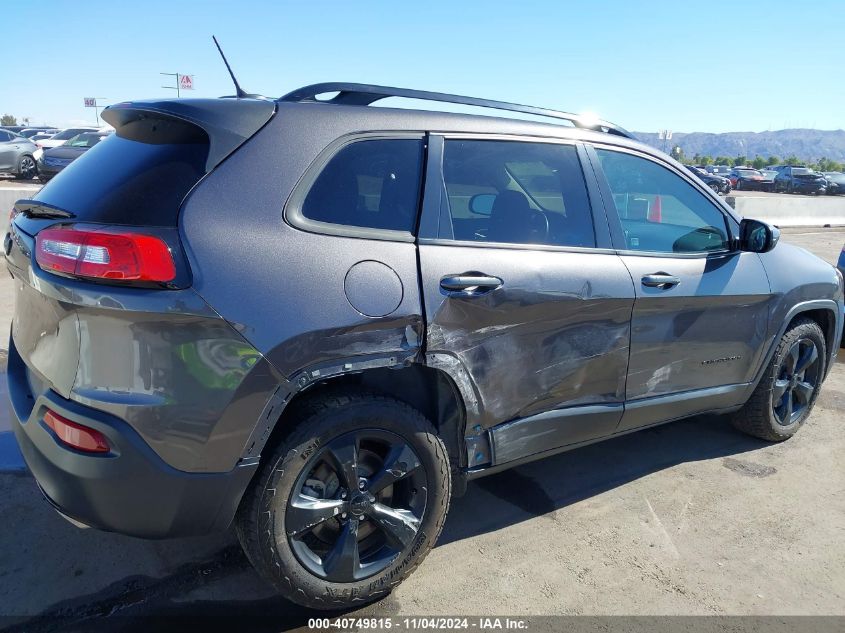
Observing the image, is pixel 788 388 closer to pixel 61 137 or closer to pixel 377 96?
pixel 377 96

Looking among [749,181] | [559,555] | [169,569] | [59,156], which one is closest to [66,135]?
[59,156]

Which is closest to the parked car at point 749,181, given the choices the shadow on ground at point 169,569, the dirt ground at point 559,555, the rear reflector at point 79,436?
the dirt ground at point 559,555

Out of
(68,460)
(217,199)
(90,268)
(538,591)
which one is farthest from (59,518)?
(538,591)

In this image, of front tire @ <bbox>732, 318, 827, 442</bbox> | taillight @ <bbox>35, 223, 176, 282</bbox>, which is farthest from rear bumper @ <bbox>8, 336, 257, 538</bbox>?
front tire @ <bbox>732, 318, 827, 442</bbox>

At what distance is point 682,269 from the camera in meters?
3.40

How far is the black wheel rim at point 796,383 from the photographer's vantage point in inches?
164

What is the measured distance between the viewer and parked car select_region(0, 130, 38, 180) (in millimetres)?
19031

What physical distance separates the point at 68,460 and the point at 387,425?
3.47 feet

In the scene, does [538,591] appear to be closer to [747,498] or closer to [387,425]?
[387,425]

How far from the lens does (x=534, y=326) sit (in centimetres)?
279

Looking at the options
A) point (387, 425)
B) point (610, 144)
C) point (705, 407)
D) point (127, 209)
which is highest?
point (610, 144)

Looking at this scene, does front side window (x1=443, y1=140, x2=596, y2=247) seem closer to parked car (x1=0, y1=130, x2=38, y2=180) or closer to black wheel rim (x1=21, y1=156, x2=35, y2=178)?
parked car (x1=0, y1=130, x2=38, y2=180)

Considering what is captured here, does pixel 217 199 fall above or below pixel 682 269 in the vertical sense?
above

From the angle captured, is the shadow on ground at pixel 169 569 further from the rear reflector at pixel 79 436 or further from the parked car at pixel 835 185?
the parked car at pixel 835 185
